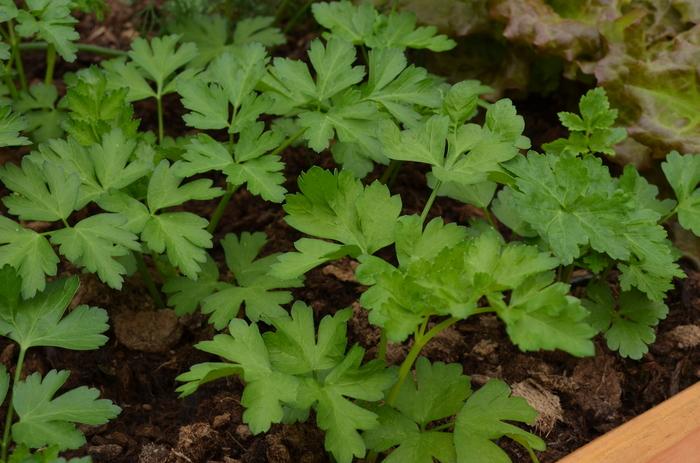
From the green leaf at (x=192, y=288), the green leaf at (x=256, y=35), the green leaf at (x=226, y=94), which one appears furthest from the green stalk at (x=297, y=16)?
the green leaf at (x=192, y=288)

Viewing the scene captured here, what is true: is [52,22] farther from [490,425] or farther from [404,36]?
[490,425]

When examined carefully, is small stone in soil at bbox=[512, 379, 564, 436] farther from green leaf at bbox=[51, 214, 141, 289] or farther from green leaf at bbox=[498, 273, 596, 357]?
green leaf at bbox=[51, 214, 141, 289]

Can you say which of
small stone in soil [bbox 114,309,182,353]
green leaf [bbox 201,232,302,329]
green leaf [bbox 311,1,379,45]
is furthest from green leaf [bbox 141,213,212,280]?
green leaf [bbox 311,1,379,45]

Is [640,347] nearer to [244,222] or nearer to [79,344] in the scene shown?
[244,222]

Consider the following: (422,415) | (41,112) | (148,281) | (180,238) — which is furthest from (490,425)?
(41,112)

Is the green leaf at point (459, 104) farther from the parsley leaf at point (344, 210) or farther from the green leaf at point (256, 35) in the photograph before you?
the green leaf at point (256, 35)

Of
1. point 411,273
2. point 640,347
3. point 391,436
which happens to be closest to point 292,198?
point 411,273
